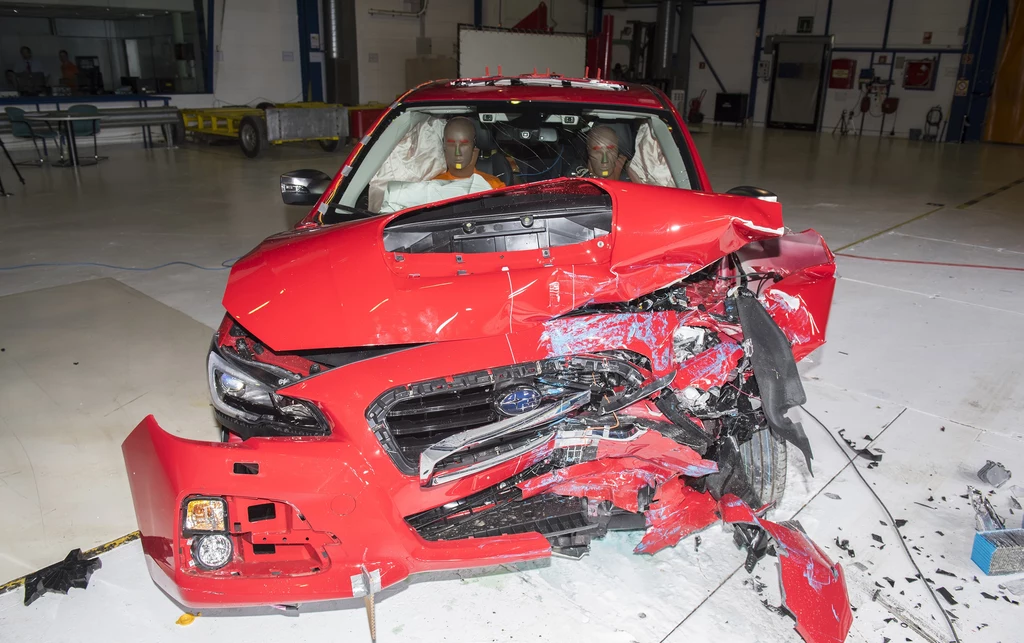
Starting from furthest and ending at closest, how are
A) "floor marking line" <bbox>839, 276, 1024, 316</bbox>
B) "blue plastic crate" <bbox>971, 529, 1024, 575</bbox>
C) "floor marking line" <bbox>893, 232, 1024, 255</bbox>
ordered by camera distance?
1. "floor marking line" <bbox>893, 232, 1024, 255</bbox>
2. "floor marking line" <bbox>839, 276, 1024, 316</bbox>
3. "blue plastic crate" <bbox>971, 529, 1024, 575</bbox>

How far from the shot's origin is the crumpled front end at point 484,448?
1721 mm

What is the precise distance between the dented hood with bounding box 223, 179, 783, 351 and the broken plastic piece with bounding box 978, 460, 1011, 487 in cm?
173

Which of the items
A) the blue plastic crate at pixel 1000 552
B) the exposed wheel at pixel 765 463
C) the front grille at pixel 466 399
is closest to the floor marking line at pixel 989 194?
the blue plastic crate at pixel 1000 552

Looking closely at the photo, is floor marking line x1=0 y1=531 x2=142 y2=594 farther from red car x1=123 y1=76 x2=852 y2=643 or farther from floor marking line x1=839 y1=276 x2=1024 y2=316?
floor marking line x1=839 y1=276 x2=1024 y2=316

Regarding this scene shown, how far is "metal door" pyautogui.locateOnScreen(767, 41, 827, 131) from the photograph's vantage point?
1892 centimetres

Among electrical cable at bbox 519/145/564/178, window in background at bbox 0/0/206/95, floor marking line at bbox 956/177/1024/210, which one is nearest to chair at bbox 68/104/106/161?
window in background at bbox 0/0/206/95

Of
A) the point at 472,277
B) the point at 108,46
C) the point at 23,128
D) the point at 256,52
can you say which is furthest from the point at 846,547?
the point at 108,46

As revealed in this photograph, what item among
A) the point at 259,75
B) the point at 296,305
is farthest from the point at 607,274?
the point at 259,75

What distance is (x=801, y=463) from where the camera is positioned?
3.08 meters

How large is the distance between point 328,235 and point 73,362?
2.56 meters

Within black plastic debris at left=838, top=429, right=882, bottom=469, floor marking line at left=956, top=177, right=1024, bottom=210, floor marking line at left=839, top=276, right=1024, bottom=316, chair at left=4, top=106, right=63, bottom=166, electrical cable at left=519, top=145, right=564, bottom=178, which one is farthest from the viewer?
chair at left=4, top=106, right=63, bottom=166

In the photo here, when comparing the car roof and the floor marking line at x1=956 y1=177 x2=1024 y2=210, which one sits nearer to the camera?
the car roof

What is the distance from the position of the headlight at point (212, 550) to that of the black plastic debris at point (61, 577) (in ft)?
2.84

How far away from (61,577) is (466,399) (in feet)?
5.06
